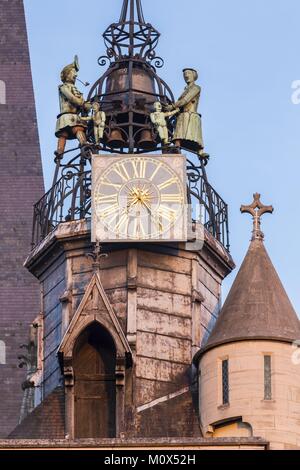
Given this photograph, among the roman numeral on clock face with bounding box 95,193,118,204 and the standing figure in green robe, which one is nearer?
the roman numeral on clock face with bounding box 95,193,118,204

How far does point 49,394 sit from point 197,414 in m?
3.87

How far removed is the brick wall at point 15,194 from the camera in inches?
4328

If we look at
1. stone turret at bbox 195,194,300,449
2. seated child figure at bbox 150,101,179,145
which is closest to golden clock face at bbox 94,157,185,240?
seated child figure at bbox 150,101,179,145

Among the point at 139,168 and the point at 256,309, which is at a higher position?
the point at 139,168

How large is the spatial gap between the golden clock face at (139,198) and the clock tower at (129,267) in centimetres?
2

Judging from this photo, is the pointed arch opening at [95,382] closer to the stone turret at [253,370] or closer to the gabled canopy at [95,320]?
the gabled canopy at [95,320]

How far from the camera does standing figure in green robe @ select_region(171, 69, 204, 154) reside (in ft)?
297

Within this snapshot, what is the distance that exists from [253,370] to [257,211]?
4.90 metres

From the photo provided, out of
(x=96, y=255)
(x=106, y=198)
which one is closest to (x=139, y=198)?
(x=106, y=198)

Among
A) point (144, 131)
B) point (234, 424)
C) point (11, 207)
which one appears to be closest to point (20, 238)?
point (11, 207)

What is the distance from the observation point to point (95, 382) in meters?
86.9

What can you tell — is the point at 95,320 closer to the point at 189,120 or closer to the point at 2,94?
the point at 189,120

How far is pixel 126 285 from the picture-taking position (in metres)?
87.7

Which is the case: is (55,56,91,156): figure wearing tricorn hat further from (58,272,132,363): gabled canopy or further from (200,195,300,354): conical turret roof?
(200,195,300,354): conical turret roof
